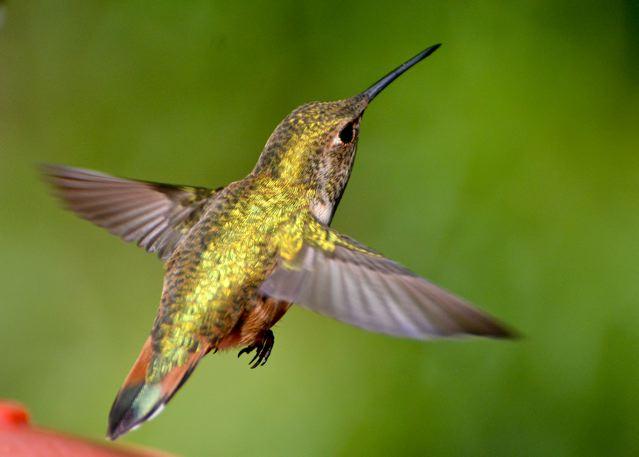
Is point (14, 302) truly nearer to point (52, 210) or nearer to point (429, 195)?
point (52, 210)

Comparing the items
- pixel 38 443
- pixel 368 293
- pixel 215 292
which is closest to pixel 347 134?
pixel 215 292

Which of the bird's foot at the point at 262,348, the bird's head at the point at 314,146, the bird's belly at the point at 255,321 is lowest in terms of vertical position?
the bird's foot at the point at 262,348

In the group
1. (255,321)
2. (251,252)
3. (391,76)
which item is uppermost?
(391,76)

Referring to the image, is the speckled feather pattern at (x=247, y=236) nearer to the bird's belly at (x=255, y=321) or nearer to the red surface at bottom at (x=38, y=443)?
the bird's belly at (x=255, y=321)

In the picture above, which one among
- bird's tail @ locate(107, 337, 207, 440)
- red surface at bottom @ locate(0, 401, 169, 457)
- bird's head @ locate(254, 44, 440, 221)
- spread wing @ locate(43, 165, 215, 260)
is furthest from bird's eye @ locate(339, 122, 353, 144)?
red surface at bottom @ locate(0, 401, 169, 457)

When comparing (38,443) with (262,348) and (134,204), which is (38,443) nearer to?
(262,348)

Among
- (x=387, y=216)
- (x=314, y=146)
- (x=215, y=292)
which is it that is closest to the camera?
(x=215, y=292)

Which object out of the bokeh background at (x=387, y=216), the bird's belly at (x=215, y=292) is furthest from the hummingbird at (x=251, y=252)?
the bokeh background at (x=387, y=216)
